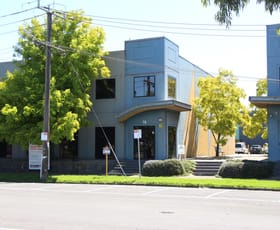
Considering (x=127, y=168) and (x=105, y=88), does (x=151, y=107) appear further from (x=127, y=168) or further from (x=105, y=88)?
(x=105, y=88)

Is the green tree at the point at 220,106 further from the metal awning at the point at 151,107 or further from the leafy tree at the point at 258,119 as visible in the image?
the metal awning at the point at 151,107

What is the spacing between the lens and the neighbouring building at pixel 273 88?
28.7 m

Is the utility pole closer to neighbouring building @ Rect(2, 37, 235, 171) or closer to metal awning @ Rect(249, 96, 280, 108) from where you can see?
neighbouring building @ Rect(2, 37, 235, 171)

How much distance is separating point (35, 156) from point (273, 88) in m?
15.6

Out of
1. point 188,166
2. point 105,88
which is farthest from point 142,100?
point 188,166

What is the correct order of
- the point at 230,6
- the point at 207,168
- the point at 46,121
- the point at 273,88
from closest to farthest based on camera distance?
the point at 230,6 → the point at 46,121 → the point at 207,168 → the point at 273,88

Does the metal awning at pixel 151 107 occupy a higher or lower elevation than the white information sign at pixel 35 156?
higher

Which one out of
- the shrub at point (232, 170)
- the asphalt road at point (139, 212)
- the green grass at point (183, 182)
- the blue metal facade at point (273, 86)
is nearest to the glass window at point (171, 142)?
the shrub at point (232, 170)

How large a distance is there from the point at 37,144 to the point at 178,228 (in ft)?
65.1

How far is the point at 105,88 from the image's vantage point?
3306 cm

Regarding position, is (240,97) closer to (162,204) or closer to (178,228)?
(162,204)

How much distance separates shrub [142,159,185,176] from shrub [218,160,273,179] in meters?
2.56

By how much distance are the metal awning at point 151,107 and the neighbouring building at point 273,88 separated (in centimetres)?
501

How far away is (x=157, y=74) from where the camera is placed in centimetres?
3111
